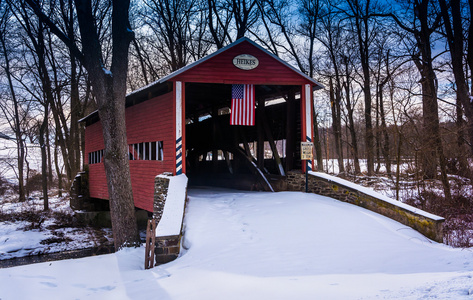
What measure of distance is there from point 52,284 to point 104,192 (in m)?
11.8

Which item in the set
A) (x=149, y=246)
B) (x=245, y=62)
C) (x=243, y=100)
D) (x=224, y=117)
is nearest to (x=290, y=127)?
(x=243, y=100)

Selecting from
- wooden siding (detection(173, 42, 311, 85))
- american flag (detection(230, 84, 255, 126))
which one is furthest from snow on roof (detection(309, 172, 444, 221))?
wooden siding (detection(173, 42, 311, 85))

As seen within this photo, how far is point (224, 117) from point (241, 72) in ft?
15.0

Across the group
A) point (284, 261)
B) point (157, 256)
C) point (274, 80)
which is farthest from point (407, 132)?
point (157, 256)

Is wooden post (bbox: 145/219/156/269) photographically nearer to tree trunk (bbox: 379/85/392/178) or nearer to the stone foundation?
the stone foundation

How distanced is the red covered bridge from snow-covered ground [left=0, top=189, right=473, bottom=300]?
3.37 meters

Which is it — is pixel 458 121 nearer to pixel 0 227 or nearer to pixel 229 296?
pixel 229 296

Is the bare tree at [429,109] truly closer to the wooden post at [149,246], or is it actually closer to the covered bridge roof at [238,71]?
the covered bridge roof at [238,71]

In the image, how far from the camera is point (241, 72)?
34.2ft

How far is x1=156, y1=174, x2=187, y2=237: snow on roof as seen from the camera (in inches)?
255

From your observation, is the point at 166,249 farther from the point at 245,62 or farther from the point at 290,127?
the point at 290,127

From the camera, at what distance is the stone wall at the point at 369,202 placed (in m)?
7.05

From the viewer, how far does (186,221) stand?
24.8ft

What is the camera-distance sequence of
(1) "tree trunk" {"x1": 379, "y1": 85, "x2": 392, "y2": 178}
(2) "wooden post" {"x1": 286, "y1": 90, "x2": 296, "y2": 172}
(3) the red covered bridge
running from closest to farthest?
(3) the red covered bridge → (2) "wooden post" {"x1": 286, "y1": 90, "x2": 296, "y2": 172} → (1) "tree trunk" {"x1": 379, "y1": 85, "x2": 392, "y2": 178}
